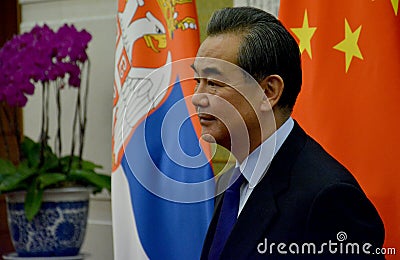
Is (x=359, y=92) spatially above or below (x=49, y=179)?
above

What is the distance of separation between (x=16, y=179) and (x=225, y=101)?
7.05 feet

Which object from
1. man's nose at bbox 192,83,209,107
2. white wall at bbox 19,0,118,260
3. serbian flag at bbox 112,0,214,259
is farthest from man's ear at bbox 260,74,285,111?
white wall at bbox 19,0,118,260

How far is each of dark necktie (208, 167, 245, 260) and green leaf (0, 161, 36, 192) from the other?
202 cm

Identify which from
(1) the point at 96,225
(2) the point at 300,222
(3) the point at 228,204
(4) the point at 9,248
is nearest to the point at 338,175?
(2) the point at 300,222

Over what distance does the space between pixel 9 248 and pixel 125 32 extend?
220 centimetres

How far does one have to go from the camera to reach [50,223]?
133 inches

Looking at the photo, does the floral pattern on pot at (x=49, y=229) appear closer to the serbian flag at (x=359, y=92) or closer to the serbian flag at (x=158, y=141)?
the serbian flag at (x=158, y=141)

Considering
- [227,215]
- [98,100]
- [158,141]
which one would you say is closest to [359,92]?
[158,141]

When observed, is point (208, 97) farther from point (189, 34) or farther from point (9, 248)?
point (9, 248)

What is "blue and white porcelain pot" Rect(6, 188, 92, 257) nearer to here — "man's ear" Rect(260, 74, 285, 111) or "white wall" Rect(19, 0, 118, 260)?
"white wall" Rect(19, 0, 118, 260)

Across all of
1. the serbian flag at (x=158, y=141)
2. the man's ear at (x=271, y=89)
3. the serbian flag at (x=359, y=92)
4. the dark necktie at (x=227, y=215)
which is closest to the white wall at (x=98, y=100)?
the serbian flag at (x=158, y=141)

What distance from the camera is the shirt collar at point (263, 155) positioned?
1454 mm

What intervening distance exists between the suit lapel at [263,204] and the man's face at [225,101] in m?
0.08

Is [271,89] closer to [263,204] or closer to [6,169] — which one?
[263,204]
